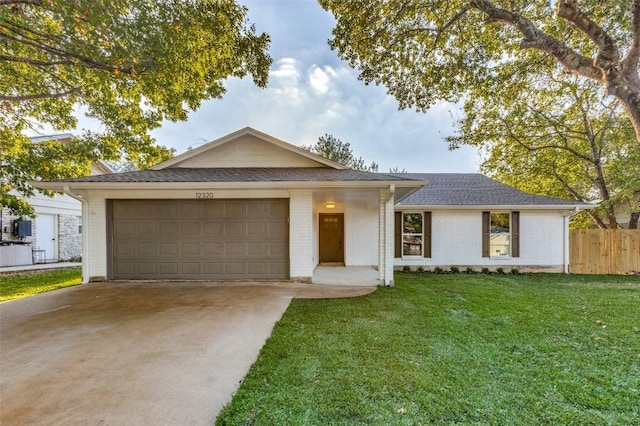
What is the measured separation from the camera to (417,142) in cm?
1667

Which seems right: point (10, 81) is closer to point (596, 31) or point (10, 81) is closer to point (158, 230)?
point (158, 230)

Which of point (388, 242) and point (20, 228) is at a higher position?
point (20, 228)

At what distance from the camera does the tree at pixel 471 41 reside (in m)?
5.68

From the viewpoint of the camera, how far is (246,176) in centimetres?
778

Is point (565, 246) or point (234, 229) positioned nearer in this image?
point (234, 229)

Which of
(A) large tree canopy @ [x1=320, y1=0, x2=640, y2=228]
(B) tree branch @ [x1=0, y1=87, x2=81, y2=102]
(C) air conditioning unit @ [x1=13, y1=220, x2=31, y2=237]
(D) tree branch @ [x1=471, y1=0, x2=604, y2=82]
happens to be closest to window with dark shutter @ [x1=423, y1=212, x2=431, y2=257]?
(A) large tree canopy @ [x1=320, y1=0, x2=640, y2=228]

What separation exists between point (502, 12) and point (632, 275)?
10.8 m

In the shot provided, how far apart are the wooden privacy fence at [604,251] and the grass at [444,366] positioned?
5819 mm

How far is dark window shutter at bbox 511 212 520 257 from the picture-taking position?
10.3 meters

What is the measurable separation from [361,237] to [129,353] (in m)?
7.90

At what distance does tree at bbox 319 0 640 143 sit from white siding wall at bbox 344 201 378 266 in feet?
12.9

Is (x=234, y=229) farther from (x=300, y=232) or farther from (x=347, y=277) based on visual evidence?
(x=347, y=277)

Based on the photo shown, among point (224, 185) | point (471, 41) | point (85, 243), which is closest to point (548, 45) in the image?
point (471, 41)

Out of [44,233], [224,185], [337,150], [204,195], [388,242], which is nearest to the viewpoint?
[224,185]
